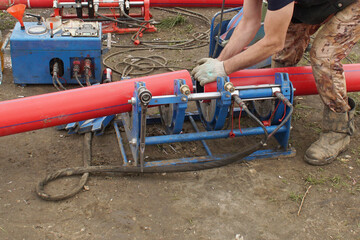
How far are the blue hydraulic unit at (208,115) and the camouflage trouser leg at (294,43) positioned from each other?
0.74m

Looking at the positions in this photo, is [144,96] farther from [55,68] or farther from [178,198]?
[55,68]

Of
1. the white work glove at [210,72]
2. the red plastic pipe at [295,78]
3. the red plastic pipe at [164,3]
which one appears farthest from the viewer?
the red plastic pipe at [164,3]

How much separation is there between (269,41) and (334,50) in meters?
0.68

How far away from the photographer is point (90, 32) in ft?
14.9

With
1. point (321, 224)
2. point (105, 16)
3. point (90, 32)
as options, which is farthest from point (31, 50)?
point (321, 224)

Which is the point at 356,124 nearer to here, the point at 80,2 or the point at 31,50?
the point at 31,50

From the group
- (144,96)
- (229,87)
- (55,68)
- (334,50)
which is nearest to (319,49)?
(334,50)

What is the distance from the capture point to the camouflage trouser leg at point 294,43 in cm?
393

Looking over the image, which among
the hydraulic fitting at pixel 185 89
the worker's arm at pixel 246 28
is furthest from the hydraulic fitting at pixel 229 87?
the worker's arm at pixel 246 28

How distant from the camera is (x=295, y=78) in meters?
3.72

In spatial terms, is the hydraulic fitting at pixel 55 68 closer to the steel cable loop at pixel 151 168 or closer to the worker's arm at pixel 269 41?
the steel cable loop at pixel 151 168

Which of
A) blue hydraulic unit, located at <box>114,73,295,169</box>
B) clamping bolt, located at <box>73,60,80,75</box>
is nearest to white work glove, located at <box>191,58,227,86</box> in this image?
blue hydraulic unit, located at <box>114,73,295,169</box>

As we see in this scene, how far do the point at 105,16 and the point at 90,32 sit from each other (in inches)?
77.6

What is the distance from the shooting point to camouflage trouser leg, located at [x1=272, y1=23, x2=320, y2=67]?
3.93 metres
